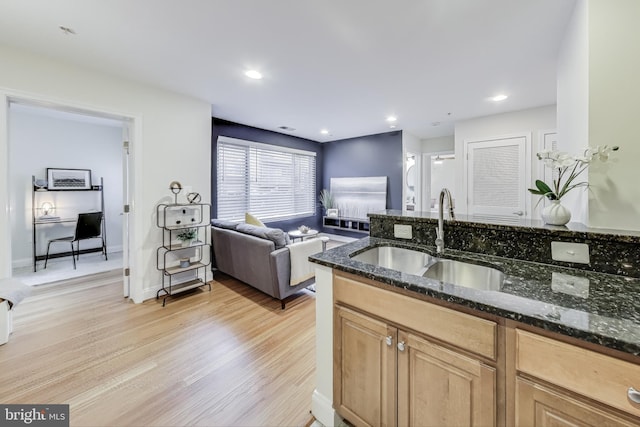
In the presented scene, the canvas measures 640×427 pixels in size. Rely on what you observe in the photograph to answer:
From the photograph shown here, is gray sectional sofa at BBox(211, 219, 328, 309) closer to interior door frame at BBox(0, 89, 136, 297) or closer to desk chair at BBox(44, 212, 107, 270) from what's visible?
interior door frame at BBox(0, 89, 136, 297)

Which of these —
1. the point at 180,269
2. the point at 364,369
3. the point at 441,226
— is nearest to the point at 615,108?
the point at 441,226

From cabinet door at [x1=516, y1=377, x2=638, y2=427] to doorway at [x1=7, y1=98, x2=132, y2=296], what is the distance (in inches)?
188

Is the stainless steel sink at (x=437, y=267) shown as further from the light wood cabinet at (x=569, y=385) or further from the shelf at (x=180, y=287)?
the shelf at (x=180, y=287)

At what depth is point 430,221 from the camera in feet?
5.40

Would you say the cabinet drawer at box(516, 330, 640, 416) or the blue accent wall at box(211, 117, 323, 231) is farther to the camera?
the blue accent wall at box(211, 117, 323, 231)

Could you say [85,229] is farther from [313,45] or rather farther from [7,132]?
[313,45]

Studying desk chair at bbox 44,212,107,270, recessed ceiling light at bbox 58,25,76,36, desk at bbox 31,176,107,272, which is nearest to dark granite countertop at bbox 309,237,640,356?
recessed ceiling light at bbox 58,25,76,36

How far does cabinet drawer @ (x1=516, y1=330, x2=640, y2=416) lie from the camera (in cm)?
68

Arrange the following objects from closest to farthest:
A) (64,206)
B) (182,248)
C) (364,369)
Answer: (364,369) → (182,248) → (64,206)

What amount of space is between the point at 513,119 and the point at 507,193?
1.15 meters

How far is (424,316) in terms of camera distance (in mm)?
1033

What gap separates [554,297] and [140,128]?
12.2 ft

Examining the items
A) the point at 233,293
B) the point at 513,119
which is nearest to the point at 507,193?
the point at 513,119

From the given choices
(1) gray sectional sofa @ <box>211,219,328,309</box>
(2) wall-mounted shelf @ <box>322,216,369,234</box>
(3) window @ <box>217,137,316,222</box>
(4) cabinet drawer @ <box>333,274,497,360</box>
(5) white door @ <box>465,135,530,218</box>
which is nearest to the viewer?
(4) cabinet drawer @ <box>333,274,497,360</box>
